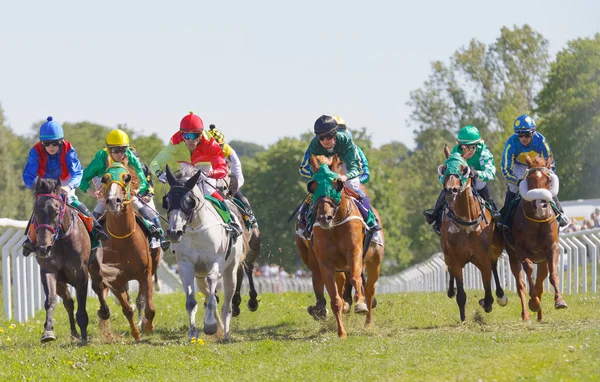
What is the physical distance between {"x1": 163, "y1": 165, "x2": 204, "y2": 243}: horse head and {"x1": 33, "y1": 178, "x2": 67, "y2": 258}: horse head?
4.13 feet

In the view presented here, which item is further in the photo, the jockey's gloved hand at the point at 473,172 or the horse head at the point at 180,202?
the jockey's gloved hand at the point at 473,172

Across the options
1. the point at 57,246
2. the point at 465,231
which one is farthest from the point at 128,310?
the point at 465,231

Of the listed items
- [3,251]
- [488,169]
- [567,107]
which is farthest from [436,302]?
[567,107]

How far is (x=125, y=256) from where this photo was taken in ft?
50.2

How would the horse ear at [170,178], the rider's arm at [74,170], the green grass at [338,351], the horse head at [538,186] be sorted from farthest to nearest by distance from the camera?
1. the horse head at [538,186]
2. the rider's arm at [74,170]
3. the horse ear at [170,178]
4. the green grass at [338,351]

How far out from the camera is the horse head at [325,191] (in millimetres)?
14242

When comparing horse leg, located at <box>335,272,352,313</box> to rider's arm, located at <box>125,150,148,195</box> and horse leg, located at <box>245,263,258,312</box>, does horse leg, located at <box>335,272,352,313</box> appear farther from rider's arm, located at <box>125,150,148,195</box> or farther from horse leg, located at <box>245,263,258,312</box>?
rider's arm, located at <box>125,150,148,195</box>

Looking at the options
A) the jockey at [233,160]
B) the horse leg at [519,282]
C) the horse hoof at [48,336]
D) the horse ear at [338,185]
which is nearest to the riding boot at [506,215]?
the horse leg at [519,282]

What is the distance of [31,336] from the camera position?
52.0 feet

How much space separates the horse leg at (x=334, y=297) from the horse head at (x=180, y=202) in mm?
1810

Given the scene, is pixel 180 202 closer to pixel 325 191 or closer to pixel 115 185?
pixel 115 185

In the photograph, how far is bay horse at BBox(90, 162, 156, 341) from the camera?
15.0m

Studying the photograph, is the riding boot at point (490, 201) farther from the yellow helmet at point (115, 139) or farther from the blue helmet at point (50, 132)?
the blue helmet at point (50, 132)

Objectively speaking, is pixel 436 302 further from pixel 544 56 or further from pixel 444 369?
pixel 544 56
